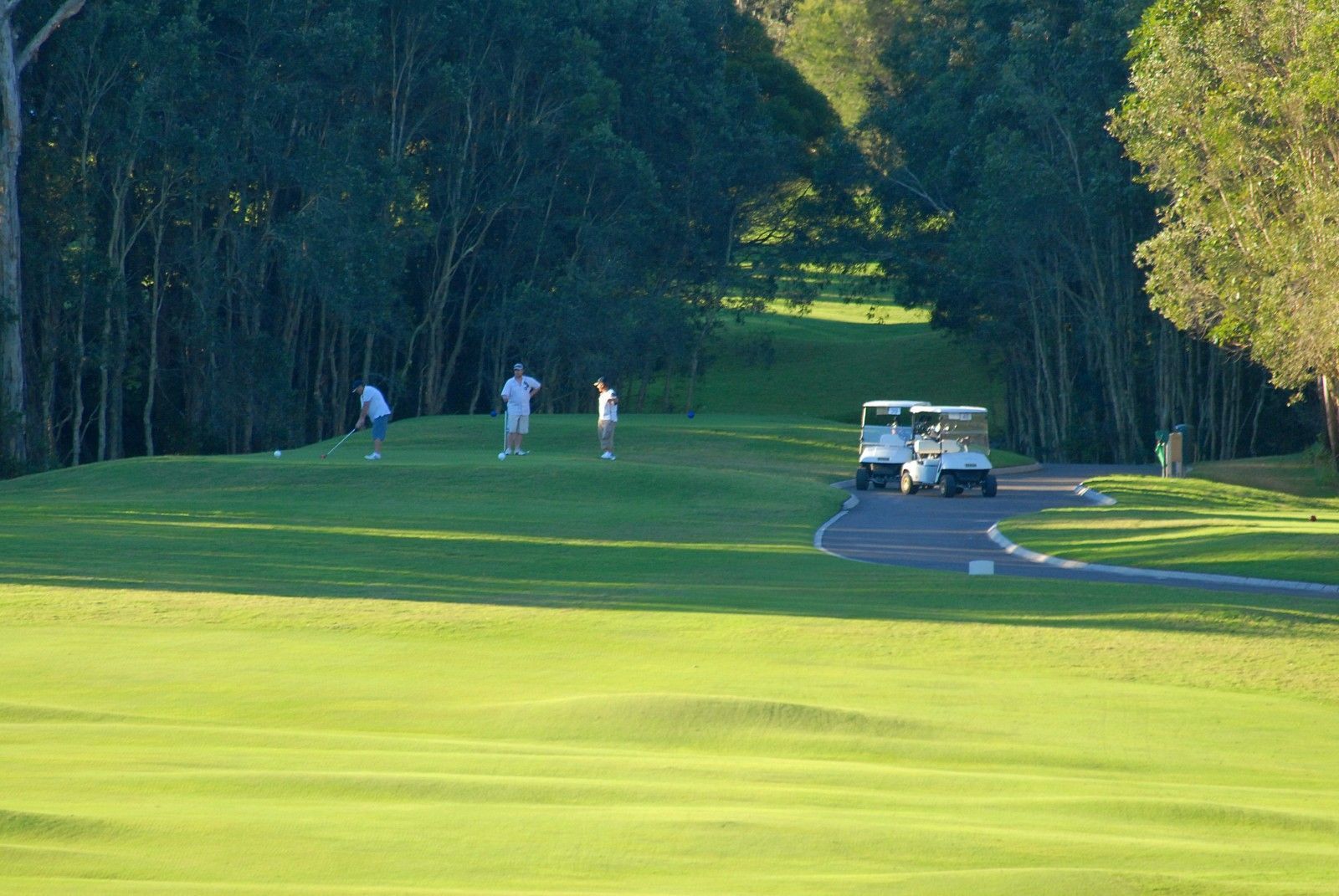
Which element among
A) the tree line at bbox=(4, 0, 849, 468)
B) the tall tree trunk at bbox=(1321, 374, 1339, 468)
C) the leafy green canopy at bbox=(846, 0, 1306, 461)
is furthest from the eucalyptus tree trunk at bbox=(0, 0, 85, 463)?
the tall tree trunk at bbox=(1321, 374, 1339, 468)

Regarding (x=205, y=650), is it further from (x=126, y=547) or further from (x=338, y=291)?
(x=338, y=291)

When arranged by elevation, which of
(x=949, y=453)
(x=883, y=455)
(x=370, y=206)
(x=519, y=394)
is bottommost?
(x=883, y=455)

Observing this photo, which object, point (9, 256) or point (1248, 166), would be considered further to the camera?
point (9, 256)

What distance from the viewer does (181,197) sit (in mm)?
46469

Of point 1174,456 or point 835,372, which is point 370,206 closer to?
point 1174,456

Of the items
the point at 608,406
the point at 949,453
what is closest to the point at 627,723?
the point at 949,453

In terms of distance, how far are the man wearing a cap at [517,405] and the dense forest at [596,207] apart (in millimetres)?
13000

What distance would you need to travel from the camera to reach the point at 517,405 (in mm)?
34000

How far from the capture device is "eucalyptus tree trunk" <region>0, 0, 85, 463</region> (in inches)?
1544

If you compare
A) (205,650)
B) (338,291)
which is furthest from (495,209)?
(205,650)

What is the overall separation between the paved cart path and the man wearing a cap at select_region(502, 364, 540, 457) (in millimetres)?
7448

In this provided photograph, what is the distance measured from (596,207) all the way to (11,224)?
23.6 meters

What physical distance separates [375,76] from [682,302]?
54.4 feet

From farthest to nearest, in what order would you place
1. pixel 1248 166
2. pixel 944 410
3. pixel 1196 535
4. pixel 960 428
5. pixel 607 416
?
1. pixel 607 416
2. pixel 960 428
3. pixel 944 410
4. pixel 1248 166
5. pixel 1196 535
